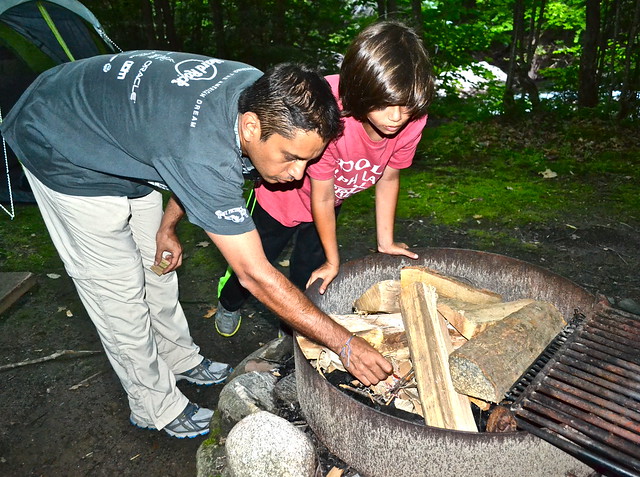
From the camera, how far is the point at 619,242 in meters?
4.35

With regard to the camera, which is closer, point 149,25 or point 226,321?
point 226,321

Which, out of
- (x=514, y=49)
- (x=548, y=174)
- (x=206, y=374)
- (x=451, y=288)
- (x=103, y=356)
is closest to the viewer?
(x=451, y=288)

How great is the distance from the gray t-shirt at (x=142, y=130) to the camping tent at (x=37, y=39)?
7.12 feet

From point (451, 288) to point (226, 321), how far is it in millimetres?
1762

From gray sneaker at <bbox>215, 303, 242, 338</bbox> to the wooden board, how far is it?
174 cm

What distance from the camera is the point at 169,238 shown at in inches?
107

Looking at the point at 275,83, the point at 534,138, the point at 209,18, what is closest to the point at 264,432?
the point at 275,83

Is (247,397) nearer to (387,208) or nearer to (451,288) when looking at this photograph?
(451,288)

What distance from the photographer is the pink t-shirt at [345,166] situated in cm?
228

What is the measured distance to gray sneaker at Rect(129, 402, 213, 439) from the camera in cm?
282

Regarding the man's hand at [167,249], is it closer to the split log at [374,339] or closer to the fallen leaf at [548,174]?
the split log at [374,339]

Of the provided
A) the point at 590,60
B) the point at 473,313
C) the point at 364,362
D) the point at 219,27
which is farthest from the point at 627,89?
the point at 364,362

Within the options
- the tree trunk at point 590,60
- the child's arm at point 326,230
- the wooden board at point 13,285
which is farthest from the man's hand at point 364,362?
the tree trunk at point 590,60

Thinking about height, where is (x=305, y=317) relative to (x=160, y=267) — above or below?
above
